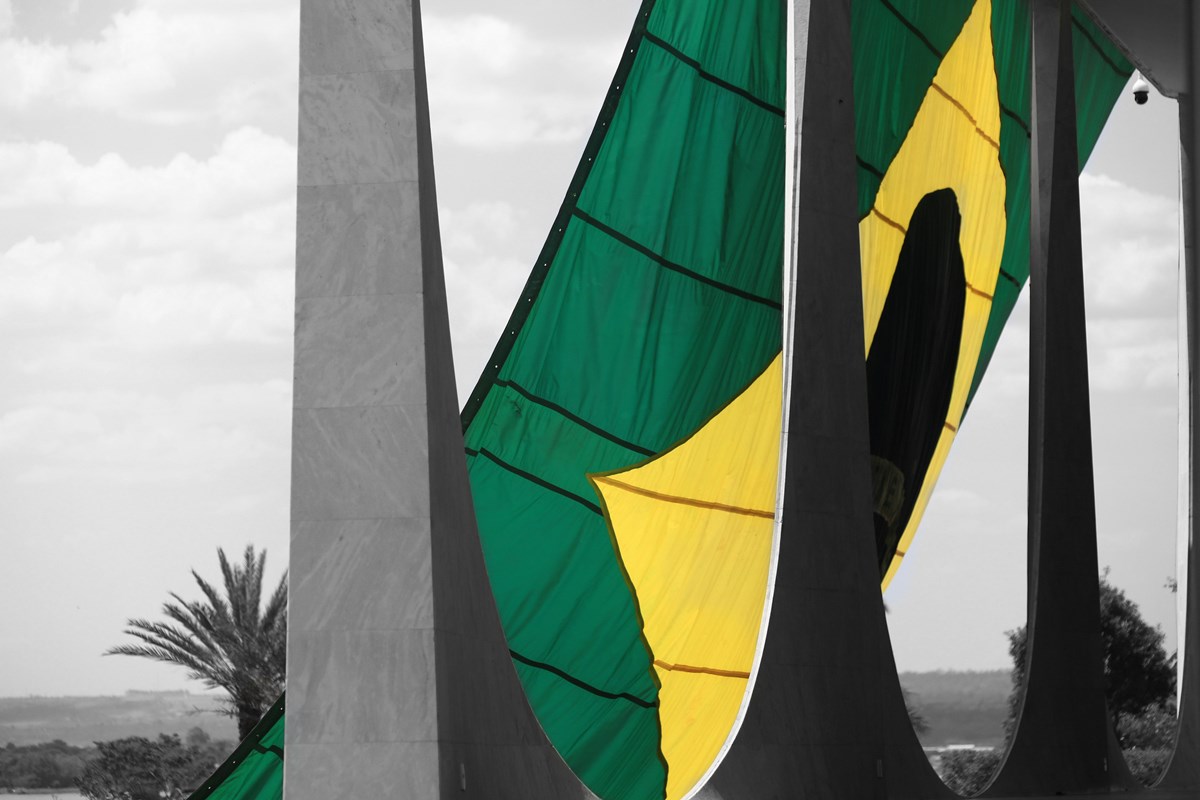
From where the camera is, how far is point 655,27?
50.8 feet

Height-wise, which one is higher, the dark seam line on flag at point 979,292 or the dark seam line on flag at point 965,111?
the dark seam line on flag at point 965,111

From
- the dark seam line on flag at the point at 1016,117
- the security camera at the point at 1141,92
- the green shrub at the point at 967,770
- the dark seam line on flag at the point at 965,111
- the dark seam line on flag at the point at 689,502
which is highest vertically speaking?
the security camera at the point at 1141,92

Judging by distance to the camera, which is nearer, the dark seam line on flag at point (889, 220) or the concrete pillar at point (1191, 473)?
the dark seam line on flag at point (889, 220)

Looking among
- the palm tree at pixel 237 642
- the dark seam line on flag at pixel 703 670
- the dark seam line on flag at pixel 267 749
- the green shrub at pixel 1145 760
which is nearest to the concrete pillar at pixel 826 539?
the dark seam line on flag at pixel 703 670

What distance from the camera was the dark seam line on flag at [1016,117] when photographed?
787 inches

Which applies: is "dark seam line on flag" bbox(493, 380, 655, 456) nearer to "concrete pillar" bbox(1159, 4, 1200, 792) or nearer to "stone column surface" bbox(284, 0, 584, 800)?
"stone column surface" bbox(284, 0, 584, 800)

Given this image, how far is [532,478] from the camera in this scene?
14602 mm

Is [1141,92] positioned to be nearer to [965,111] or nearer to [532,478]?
[965,111]

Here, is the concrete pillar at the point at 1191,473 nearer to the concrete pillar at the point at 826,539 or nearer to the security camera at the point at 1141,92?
the security camera at the point at 1141,92

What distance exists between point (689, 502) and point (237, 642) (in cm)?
1483

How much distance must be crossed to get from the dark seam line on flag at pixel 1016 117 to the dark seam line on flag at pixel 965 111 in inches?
14.8

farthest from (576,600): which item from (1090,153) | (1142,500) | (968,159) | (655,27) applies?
(1142,500)

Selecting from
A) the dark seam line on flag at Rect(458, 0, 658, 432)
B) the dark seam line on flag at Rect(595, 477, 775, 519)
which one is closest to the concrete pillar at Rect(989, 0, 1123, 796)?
the dark seam line on flag at Rect(595, 477, 775, 519)

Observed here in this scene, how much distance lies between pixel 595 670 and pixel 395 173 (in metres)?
6.88
